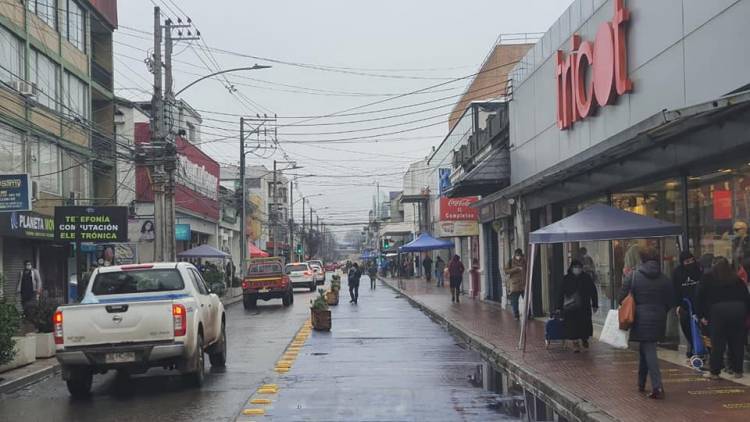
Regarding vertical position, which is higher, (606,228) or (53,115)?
(53,115)

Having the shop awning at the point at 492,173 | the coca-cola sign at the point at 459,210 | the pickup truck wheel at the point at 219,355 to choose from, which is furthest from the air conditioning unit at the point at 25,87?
the coca-cola sign at the point at 459,210

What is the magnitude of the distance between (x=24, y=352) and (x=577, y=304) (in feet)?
32.3

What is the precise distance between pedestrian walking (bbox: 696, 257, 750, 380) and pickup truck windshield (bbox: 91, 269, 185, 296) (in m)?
7.64

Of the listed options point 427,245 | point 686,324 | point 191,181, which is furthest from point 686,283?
point 191,181

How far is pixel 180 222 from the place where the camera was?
47.0 m

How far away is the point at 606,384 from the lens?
36.1 feet

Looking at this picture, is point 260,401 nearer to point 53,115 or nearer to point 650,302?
point 650,302

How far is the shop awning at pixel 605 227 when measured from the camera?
12.8 metres

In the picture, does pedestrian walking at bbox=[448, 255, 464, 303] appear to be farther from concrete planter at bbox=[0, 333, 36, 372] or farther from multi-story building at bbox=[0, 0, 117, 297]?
concrete planter at bbox=[0, 333, 36, 372]

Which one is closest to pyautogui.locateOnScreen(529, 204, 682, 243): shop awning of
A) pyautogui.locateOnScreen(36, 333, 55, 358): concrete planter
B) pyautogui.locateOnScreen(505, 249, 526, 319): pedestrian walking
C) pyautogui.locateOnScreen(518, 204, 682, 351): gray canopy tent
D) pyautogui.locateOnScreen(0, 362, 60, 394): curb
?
pyautogui.locateOnScreen(518, 204, 682, 351): gray canopy tent

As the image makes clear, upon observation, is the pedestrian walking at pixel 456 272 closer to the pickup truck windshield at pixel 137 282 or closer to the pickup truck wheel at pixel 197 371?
the pickup truck windshield at pixel 137 282

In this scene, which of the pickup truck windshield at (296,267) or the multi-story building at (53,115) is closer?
the multi-story building at (53,115)

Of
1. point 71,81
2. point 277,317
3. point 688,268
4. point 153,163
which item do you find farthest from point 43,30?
point 688,268

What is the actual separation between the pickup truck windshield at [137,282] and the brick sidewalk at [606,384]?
5.64 meters
